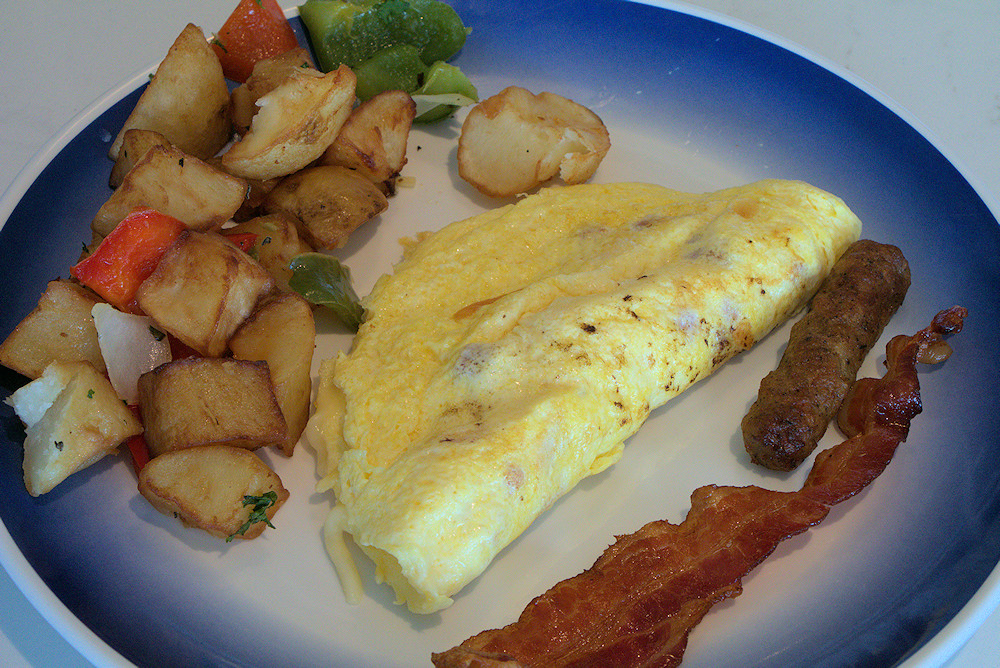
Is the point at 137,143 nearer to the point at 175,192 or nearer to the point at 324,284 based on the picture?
the point at 175,192

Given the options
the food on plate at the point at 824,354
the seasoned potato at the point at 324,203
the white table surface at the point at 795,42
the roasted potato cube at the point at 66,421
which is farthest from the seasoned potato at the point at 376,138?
the food on plate at the point at 824,354

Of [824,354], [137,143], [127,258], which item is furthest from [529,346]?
[137,143]

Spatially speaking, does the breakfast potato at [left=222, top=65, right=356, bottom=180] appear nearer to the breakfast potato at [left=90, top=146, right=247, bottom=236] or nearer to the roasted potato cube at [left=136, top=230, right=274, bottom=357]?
the breakfast potato at [left=90, top=146, right=247, bottom=236]

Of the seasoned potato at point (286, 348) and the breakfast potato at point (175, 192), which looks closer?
the seasoned potato at point (286, 348)

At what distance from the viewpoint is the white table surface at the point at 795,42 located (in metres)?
3.36

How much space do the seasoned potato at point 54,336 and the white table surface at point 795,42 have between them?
4.78 feet

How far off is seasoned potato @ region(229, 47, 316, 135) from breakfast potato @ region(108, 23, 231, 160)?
0.18ft

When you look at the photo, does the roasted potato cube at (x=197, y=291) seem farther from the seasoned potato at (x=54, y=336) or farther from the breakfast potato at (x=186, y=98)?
the breakfast potato at (x=186, y=98)

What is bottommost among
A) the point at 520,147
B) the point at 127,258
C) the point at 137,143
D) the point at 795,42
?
the point at 127,258

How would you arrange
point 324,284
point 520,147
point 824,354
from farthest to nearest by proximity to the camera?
point 520,147 → point 324,284 → point 824,354

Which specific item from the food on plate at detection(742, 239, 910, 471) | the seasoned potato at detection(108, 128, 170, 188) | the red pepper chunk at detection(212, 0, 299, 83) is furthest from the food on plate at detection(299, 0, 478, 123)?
the food on plate at detection(742, 239, 910, 471)

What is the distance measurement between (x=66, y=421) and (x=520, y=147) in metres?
1.73

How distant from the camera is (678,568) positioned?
1814 mm

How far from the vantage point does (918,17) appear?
4012mm
